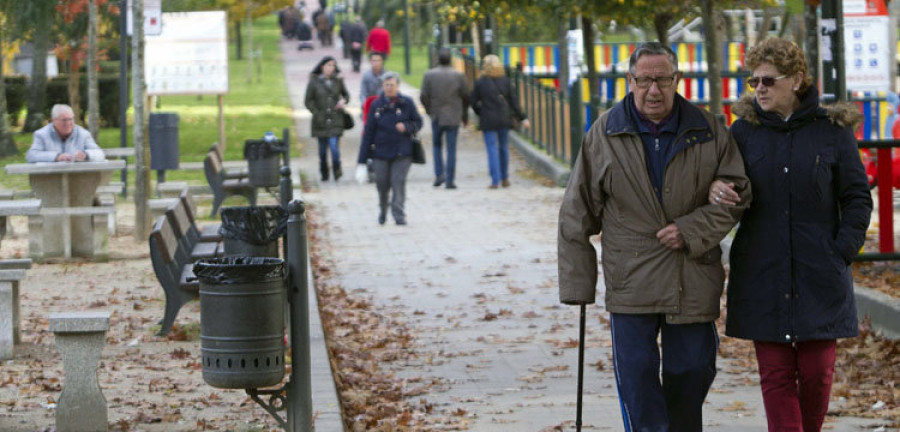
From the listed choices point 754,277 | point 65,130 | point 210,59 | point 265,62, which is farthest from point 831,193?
point 265,62

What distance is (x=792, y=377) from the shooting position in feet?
18.8

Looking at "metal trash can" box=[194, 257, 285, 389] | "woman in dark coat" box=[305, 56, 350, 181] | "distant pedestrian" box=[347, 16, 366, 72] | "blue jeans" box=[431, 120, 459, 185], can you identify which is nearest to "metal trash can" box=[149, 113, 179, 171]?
"woman in dark coat" box=[305, 56, 350, 181]

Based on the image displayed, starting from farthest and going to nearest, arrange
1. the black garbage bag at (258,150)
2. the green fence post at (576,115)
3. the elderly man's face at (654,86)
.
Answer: the green fence post at (576,115) → the black garbage bag at (258,150) → the elderly man's face at (654,86)

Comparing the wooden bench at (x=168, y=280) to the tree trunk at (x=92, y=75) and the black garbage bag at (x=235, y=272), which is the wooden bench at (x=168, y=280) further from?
the tree trunk at (x=92, y=75)

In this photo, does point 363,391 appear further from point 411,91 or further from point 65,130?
point 411,91

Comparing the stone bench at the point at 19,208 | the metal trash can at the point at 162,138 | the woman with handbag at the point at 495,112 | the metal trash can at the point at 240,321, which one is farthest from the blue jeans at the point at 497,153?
the metal trash can at the point at 240,321

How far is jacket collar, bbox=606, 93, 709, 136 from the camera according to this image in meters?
5.54

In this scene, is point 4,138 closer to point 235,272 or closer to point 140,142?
point 140,142

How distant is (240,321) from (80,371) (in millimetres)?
1178

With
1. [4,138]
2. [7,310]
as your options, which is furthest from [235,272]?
[4,138]

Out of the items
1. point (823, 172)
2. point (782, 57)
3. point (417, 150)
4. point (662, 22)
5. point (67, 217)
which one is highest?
point (662, 22)

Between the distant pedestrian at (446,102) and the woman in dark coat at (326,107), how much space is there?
54.5 inches

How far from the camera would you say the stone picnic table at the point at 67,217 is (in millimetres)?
14047

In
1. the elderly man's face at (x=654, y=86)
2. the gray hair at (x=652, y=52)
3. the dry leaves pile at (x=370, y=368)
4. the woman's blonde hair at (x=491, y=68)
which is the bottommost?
the dry leaves pile at (x=370, y=368)
